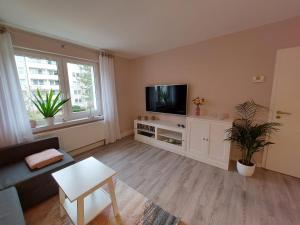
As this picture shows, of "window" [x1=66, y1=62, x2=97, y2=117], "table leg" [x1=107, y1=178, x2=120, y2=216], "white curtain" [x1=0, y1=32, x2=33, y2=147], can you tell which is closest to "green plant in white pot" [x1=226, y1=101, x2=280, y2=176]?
"table leg" [x1=107, y1=178, x2=120, y2=216]

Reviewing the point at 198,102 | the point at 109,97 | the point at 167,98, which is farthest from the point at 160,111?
the point at 109,97

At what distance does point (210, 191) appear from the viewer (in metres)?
1.77

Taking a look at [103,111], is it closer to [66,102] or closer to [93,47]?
[66,102]

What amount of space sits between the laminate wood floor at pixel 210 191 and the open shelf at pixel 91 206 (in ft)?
1.68

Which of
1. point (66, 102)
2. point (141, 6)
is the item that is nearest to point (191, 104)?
point (141, 6)

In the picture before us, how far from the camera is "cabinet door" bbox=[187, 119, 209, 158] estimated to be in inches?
94.5

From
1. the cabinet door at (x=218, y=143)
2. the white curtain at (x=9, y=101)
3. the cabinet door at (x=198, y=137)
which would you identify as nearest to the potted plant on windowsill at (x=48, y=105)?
the white curtain at (x=9, y=101)

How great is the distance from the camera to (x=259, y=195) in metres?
1.69

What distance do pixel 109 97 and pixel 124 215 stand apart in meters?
2.47

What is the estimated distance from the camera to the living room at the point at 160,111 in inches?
57.6

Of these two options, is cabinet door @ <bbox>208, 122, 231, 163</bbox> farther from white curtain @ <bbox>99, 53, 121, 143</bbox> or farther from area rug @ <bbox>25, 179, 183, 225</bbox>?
white curtain @ <bbox>99, 53, 121, 143</bbox>

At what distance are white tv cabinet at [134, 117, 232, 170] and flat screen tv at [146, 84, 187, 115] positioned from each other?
14.9 inches

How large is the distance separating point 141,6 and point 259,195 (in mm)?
2797

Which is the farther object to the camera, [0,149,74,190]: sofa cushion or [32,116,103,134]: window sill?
[32,116,103,134]: window sill
